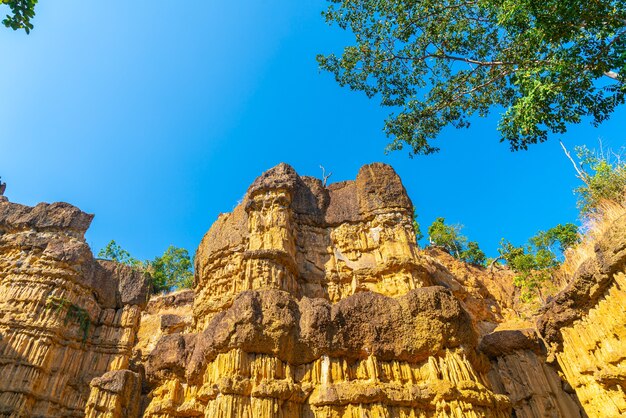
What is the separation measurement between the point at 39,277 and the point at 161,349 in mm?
11055

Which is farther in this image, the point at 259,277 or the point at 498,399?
the point at 259,277

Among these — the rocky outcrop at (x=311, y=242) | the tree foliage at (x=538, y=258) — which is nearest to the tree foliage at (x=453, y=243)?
the tree foliage at (x=538, y=258)

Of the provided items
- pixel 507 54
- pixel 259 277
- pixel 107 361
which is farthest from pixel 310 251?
pixel 107 361

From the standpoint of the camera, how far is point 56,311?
66.5ft

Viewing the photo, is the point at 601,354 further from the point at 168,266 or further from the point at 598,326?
the point at 168,266

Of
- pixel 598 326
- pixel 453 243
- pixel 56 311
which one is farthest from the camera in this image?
pixel 453 243

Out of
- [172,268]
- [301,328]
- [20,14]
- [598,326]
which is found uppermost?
[172,268]

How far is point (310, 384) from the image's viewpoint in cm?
1102

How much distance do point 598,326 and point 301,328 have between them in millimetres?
7826

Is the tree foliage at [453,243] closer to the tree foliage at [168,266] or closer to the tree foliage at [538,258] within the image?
the tree foliage at [538,258]

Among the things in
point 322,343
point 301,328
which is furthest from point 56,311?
point 322,343

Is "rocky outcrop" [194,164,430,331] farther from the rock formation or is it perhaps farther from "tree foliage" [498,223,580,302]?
"tree foliage" [498,223,580,302]

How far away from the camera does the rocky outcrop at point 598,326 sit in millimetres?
9977

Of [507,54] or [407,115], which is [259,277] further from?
[507,54]
